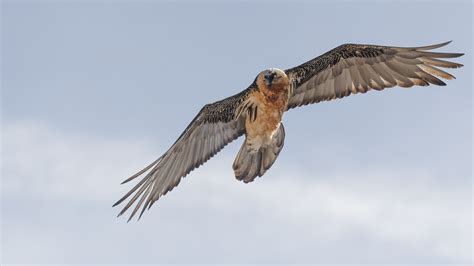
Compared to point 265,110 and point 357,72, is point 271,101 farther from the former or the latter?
point 357,72

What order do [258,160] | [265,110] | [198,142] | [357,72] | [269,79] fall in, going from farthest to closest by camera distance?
[198,142], [357,72], [258,160], [265,110], [269,79]

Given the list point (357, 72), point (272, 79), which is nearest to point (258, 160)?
point (272, 79)

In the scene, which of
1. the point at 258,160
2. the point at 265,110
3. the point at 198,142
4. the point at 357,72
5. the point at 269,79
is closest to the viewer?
the point at 269,79

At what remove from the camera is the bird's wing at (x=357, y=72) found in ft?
49.4

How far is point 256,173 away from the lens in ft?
51.2

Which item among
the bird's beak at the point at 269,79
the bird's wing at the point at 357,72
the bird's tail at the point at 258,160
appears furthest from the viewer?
the bird's tail at the point at 258,160

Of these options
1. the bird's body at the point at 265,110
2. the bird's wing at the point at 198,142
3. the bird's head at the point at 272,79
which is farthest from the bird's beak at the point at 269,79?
the bird's wing at the point at 198,142

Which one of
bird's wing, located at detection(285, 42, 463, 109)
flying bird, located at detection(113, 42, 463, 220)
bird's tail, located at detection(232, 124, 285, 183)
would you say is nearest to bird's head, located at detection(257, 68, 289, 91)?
flying bird, located at detection(113, 42, 463, 220)

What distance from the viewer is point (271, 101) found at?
49.8 feet

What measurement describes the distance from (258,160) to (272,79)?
182cm

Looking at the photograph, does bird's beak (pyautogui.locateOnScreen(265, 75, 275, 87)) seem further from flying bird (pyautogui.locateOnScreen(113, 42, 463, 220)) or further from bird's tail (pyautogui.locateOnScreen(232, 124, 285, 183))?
bird's tail (pyautogui.locateOnScreen(232, 124, 285, 183))

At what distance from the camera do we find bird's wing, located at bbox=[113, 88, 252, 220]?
15984 mm

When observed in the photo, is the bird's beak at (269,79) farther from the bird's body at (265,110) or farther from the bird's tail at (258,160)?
the bird's tail at (258,160)

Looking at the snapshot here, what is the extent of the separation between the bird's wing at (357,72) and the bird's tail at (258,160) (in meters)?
0.96
